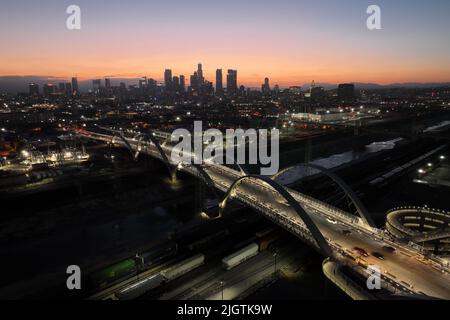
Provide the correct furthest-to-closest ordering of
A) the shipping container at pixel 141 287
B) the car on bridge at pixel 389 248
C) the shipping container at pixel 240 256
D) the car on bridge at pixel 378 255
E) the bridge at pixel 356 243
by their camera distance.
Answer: the shipping container at pixel 240 256
the car on bridge at pixel 389 248
the shipping container at pixel 141 287
the car on bridge at pixel 378 255
the bridge at pixel 356 243

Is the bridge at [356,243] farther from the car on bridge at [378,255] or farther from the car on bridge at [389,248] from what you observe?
the car on bridge at [378,255]

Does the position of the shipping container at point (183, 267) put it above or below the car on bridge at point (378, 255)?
below

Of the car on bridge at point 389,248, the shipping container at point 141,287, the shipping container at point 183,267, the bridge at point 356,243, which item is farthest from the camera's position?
the shipping container at point 183,267

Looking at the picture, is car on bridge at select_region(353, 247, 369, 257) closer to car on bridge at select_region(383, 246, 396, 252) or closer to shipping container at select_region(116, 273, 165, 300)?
car on bridge at select_region(383, 246, 396, 252)

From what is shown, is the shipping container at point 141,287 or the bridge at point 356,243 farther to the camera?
the shipping container at point 141,287

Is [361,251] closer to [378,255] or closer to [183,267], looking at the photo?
[378,255]

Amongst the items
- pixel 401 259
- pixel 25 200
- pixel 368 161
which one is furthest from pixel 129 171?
pixel 368 161

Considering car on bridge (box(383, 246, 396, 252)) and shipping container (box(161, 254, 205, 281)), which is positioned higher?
car on bridge (box(383, 246, 396, 252))

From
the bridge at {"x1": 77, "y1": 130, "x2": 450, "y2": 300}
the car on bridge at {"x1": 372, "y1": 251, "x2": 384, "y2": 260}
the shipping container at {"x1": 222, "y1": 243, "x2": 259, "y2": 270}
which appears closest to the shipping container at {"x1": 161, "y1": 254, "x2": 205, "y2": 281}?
the shipping container at {"x1": 222, "y1": 243, "x2": 259, "y2": 270}

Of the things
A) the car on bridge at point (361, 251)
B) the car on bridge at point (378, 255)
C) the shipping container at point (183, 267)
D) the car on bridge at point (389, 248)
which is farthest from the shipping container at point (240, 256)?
the car on bridge at point (389, 248)

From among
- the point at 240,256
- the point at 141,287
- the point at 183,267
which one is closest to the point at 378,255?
the point at 240,256
